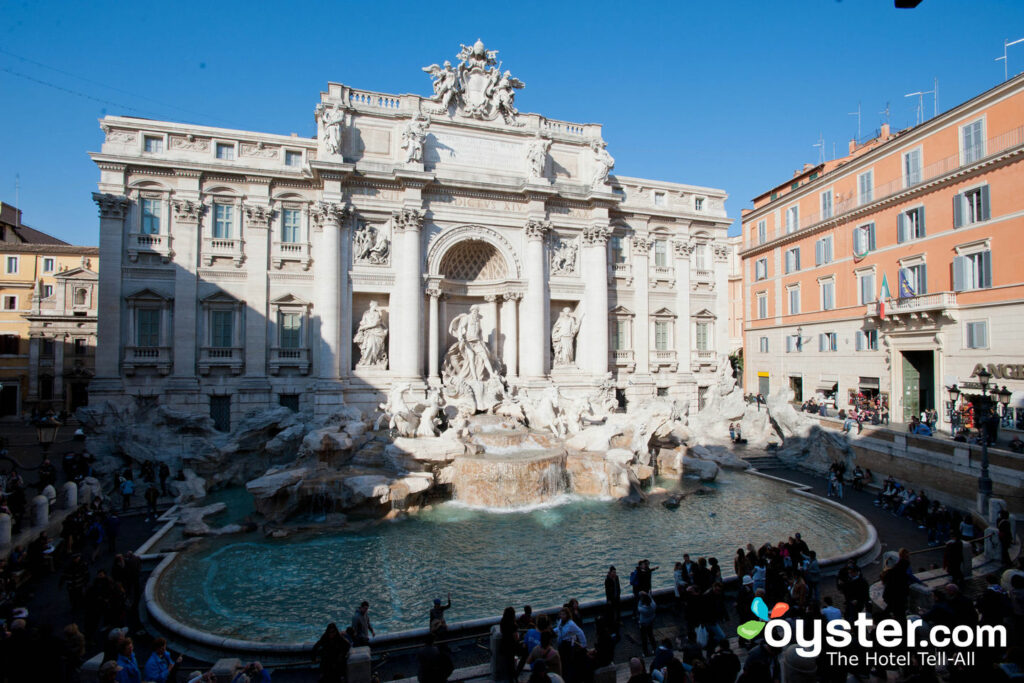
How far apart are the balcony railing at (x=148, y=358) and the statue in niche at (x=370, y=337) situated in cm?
695

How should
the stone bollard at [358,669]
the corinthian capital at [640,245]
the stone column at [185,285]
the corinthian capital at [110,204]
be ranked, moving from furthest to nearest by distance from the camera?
1. the corinthian capital at [640,245]
2. the stone column at [185,285]
3. the corinthian capital at [110,204]
4. the stone bollard at [358,669]

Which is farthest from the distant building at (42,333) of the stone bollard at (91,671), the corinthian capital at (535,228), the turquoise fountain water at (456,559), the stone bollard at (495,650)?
the stone bollard at (495,650)

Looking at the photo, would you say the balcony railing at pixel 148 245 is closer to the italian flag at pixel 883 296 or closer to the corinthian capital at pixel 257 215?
the corinthian capital at pixel 257 215

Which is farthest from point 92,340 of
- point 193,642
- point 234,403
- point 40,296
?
point 193,642

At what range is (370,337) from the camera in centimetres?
2180

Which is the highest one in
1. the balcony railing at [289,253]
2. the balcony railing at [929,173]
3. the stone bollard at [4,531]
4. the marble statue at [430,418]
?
the balcony railing at [929,173]

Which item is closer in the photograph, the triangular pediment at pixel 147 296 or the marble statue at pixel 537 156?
the triangular pediment at pixel 147 296

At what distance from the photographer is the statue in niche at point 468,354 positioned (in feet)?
72.6

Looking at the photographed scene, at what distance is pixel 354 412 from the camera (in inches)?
742

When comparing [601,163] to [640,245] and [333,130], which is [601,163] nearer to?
[640,245]

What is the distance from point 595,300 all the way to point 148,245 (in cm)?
1860

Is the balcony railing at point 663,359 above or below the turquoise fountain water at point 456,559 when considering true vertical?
above

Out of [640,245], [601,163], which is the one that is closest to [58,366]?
[601,163]

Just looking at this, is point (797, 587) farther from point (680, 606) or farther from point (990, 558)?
point (990, 558)
